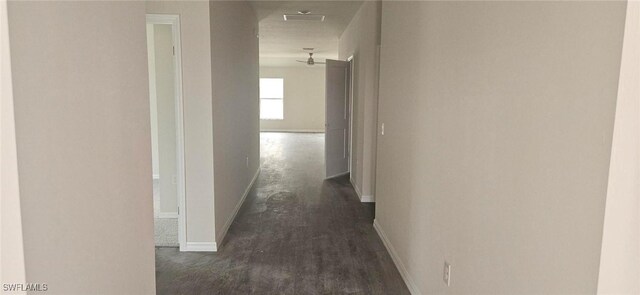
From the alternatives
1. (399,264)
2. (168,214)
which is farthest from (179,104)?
(399,264)

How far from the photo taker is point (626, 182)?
38.1 inches

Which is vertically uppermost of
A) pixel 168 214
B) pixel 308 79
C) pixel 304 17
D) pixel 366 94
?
pixel 304 17

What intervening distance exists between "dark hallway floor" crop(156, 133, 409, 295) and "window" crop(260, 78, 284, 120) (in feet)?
32.6

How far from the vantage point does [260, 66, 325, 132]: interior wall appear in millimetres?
15453

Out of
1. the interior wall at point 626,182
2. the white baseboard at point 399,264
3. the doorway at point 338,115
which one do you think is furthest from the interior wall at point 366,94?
the interior wall at point 626,182

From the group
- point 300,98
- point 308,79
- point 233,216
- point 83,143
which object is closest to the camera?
point 83,143

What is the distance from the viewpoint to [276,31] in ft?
25.9

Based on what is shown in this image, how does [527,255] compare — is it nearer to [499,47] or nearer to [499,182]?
[499,182]

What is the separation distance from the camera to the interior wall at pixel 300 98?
1545cm

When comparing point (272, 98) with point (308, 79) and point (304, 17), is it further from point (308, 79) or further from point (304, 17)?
point (304, 17)

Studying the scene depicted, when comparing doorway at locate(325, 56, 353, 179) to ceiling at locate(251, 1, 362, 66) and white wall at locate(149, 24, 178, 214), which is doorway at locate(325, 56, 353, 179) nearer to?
ceiling at locate(251, 1, 362, 66)

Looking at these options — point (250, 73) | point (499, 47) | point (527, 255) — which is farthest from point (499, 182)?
point (250, 73)

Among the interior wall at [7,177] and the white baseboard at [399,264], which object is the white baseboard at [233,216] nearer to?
the white baseboard at [399,264]

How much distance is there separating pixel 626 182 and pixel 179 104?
3.23 m
